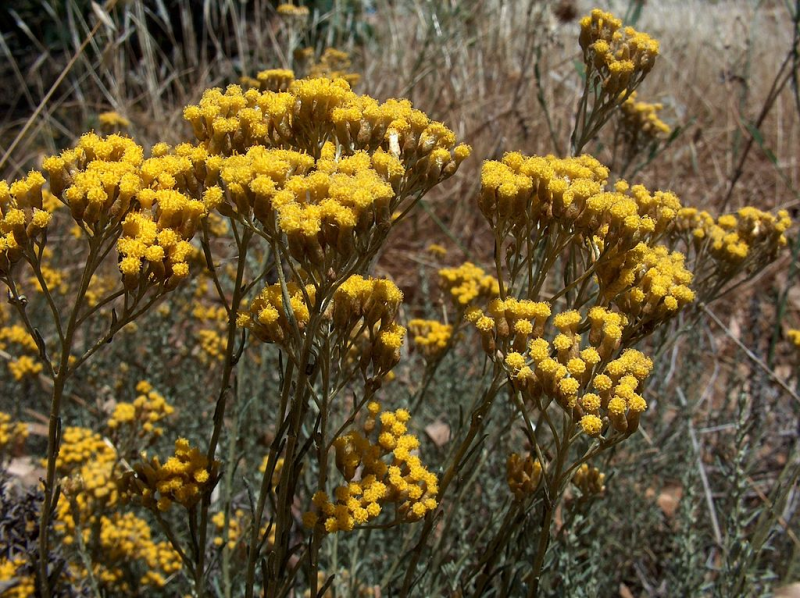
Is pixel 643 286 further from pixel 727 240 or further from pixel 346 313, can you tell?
pixel 727 240

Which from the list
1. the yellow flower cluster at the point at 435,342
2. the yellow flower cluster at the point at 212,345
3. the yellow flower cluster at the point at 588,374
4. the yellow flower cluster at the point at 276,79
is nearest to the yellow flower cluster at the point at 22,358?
the yellow flower cluster at the point at 212,345

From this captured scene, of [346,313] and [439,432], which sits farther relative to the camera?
[439,432]

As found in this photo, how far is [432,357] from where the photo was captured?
250cm

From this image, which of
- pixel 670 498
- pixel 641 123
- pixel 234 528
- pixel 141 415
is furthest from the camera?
pixel 670 498

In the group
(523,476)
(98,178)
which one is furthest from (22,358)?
(523,476)

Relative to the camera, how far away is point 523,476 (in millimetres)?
1830

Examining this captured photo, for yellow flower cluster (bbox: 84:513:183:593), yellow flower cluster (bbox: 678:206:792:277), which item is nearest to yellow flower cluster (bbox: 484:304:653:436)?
yellow flower cluster (bbox: 678:206:792:277)

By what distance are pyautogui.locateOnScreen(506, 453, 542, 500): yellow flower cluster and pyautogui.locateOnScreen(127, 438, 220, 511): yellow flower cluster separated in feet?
Result: 2.41

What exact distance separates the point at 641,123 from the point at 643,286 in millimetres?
1726

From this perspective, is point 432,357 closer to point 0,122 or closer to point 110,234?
point 110,234

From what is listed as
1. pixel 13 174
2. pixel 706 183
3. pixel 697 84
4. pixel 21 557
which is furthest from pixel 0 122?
pixel 697 84

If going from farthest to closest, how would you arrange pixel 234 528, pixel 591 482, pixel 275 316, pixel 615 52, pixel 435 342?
pixel 234 528 < pixel 435 342 < pixel 615 52 < pixel 591 482 < pixel 275 316

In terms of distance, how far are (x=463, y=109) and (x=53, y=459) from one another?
5041mm

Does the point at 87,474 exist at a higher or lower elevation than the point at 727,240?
lower
